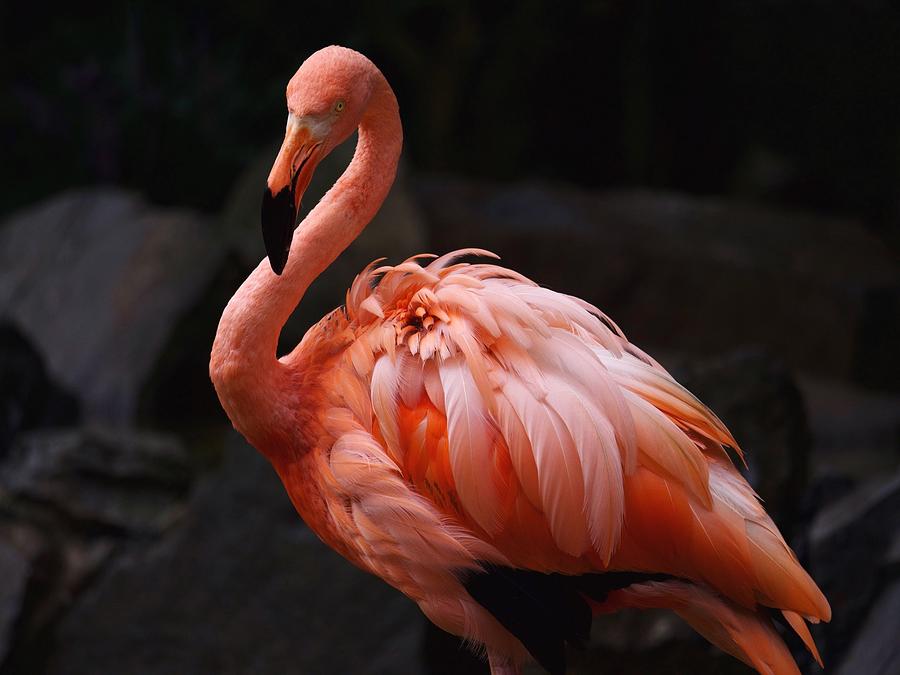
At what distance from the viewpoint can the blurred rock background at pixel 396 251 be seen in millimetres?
3037

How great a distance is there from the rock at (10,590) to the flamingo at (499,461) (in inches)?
64.7

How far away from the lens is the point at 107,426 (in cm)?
489

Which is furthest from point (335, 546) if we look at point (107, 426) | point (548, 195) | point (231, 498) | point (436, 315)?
point (548, 195)

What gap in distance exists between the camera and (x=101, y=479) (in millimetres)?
3803

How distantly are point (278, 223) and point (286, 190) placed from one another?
0.06m

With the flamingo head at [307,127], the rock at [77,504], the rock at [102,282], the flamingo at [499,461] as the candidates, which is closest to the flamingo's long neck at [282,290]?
the flamingo at [499,461]

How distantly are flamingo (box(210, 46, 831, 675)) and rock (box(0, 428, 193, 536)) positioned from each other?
1958 mm

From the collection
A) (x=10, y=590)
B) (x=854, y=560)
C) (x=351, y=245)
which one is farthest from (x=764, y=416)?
(x=351, y=245)

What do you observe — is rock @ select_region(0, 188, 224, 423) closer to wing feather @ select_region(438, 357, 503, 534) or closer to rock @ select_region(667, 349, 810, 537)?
rock @ select_region(667, 349, 810, 537)

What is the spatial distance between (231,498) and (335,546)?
47.5 inches

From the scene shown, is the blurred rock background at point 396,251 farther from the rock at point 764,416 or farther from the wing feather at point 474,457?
the wing feather at point 474,457

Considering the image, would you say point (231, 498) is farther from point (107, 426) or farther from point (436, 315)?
point (107, 426)

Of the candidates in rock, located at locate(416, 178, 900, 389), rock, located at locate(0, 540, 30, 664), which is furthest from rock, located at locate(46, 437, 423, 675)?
rock, located at locate(416, 178, 900, 389)

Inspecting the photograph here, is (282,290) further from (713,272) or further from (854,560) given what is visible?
(713,272)
